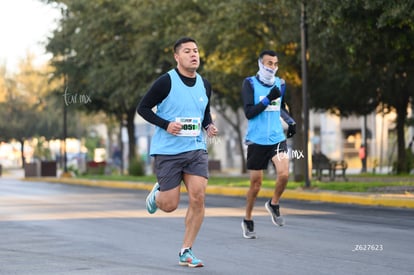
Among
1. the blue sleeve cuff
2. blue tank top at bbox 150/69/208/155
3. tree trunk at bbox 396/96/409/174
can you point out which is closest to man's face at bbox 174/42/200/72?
blue tank top at bbox 150/69/208/155

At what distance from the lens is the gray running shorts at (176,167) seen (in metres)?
8.17

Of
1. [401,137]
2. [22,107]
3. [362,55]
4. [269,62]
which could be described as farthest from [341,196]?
[22,107]

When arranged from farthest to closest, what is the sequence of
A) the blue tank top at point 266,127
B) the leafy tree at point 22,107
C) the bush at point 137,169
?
the leafy tree at point 22,107 < the bush at point 137,169 < the blue tank top at point 266,127

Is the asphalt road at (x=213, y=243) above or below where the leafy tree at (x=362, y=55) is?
below

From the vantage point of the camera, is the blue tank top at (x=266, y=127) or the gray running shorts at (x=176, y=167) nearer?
the gray running shorts at (x=176, y=167)

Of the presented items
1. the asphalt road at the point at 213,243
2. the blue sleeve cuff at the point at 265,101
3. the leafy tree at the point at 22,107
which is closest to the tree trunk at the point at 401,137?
the asphalt road at the point at 213,243

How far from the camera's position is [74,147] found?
3597 inches

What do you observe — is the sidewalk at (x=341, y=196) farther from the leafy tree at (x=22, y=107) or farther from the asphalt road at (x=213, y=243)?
the leafy tree at (x=22, y=107)

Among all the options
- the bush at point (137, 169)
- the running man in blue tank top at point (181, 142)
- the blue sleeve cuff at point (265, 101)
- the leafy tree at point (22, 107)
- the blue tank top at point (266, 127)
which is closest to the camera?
the running man in blue tank top at point (181, 142)

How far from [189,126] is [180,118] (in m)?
0.10

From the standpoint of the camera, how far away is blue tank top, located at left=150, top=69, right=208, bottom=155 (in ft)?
26.9

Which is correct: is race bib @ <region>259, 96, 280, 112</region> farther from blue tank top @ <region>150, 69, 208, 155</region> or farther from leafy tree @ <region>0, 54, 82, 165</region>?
leafy tree @ <region>0, 54, 82, 165</region>

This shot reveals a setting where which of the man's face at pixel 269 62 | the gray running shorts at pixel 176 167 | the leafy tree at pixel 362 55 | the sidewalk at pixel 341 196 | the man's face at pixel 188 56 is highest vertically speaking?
the leafy tree at pixel 362 55

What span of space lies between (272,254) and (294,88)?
2105 centimetres
